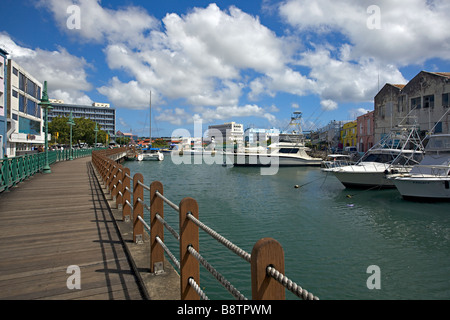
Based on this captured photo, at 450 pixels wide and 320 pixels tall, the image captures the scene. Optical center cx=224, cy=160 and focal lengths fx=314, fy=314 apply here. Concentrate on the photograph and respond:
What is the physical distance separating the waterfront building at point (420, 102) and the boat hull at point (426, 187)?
13055 mm

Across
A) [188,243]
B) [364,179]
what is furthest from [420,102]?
[188,243]

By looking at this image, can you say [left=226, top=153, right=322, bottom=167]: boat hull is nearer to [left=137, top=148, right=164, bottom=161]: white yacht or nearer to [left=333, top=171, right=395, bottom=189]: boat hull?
[left=333, top=171, right=395, bottom=189]: boat hull

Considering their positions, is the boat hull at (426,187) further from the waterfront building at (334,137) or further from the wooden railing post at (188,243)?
the waterfront building at (334,137)

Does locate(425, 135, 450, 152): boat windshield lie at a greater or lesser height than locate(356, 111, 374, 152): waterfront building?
lesser

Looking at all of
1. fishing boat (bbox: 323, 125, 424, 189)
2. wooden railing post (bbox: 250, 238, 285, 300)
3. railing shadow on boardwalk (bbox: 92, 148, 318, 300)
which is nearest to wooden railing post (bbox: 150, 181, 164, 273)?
railing shadow on boardwalk (bbox: 92, 148, 318, 300)

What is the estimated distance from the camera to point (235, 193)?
21797mm

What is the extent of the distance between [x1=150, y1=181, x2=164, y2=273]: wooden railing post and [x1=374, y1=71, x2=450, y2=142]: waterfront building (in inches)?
1223

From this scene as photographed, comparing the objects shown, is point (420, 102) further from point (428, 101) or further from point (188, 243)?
point (188, 243)

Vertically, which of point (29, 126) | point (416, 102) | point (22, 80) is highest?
point (22, 80)

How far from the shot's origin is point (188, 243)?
10.9 ft

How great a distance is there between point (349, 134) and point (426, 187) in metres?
49.2

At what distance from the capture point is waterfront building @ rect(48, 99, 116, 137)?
137 metres
